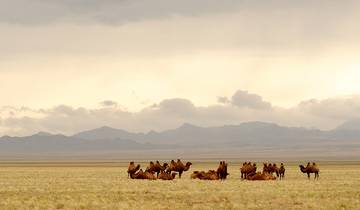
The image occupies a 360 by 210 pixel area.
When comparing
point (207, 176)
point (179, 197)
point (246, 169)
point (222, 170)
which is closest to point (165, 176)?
point (207, 176)

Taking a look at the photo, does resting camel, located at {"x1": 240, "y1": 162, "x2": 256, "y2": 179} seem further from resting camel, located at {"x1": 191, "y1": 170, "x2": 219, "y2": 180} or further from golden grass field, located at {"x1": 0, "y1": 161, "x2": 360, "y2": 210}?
golden grass field, located at {"x1": 0, "y1": 161, "x2": 360, "y2": 210}

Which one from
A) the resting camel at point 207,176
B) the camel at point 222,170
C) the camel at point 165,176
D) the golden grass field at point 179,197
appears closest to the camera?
the golden grass field at point 179,197

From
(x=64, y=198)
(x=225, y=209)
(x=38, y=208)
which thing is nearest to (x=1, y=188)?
(x=64, y=198)

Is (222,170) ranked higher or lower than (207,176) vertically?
higher

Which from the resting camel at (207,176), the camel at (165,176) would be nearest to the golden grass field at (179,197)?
the camel at (165,176)

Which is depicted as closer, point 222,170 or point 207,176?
point 222,170

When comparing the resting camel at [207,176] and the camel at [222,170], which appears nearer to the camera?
the camel at [222,170]

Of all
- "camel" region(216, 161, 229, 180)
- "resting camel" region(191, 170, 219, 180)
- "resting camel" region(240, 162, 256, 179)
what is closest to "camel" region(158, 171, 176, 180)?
"resting camel" region(191, 170, 219, 180)

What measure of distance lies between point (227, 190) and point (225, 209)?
319 inches

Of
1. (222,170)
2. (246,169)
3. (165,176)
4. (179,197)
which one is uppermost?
(246,169)

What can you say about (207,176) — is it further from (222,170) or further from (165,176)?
(165,176)

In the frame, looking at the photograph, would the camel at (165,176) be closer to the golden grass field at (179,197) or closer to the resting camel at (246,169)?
the resting camel at (246,169)

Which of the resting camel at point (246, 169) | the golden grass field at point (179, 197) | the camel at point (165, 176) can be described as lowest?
the golden grass field at point (179, 197)

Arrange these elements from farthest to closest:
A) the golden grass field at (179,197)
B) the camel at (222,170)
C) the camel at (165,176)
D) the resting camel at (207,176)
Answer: the resting camel at (207,176) → the camel at (222,170) → the camel at (165,176) → the golden grass field at (179,197)
